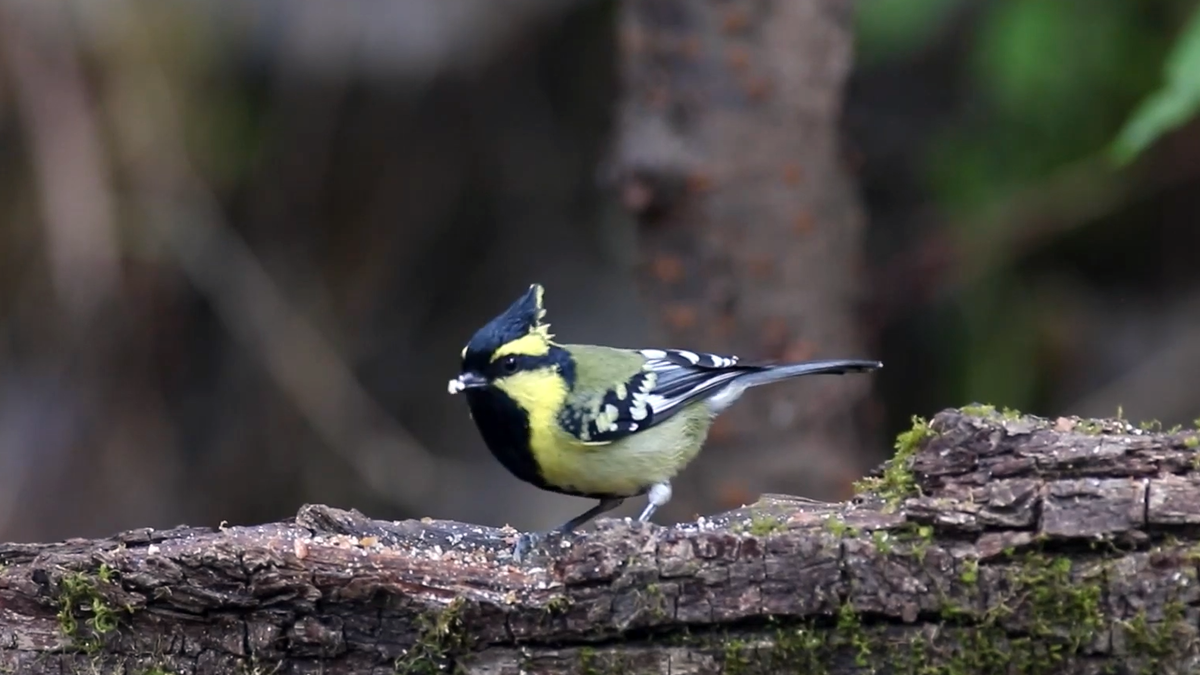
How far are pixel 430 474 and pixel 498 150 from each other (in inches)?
70.4

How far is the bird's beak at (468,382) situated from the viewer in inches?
144

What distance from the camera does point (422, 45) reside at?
6.85m

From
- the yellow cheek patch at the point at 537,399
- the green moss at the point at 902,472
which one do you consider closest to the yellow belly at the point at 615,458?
the yellow cheek patch at the point at 537,399

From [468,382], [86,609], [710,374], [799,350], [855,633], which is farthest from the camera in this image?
[799,350]

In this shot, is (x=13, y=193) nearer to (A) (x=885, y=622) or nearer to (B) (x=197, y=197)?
(B) (x=197, y=197)

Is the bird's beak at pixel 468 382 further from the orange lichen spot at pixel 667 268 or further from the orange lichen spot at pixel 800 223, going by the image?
the orange lichen spot at pixel 800 223

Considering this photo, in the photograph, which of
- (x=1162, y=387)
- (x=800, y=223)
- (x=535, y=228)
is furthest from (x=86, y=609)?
(x=1162, y=387)

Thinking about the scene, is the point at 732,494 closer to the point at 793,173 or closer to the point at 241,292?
the point at 793,173

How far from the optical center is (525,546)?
3053 millimetres

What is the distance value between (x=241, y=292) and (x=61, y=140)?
46.7 inches

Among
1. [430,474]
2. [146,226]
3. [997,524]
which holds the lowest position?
[997,524]

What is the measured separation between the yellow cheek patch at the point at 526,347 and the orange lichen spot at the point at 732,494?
1.57 meters

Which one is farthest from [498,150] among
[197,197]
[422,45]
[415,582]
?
[415,582]

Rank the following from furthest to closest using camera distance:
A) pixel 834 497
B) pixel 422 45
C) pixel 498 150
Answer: pixel 498 150, pixel 422 45, pixel 834 497
